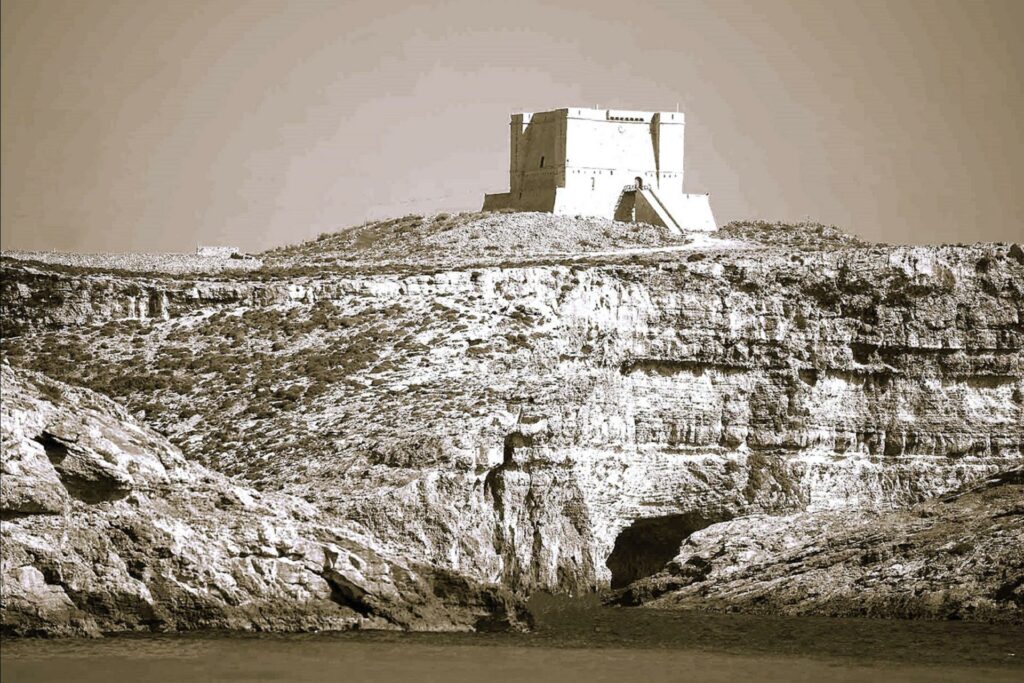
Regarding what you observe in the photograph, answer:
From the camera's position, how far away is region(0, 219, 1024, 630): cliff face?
3056 inches

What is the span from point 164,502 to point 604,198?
193 ft

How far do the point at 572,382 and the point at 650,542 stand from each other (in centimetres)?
560

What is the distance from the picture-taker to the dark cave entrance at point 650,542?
→ 8106 centimetres

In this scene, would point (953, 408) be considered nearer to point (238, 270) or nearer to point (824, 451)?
point (824, 451)

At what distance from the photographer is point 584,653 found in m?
62.8

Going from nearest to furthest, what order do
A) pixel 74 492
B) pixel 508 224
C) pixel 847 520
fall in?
1. pixel 74 492
2. pixel 847 520
3. pixel 508 224

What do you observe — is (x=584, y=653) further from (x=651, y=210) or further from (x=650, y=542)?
(x=651, y=210)

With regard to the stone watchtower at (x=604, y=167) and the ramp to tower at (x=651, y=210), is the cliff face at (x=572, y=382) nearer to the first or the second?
the ramp to tower at (x=651, y=210)

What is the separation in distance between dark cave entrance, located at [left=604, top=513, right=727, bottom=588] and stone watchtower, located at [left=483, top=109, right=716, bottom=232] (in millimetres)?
33542

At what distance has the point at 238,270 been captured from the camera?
96.2 metres

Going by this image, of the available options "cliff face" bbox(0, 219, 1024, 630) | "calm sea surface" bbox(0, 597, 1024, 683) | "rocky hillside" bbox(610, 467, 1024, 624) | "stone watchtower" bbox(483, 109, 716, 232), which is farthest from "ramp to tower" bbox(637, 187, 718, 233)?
"calm sea surface" bbox(0, 597, 1024, 683)

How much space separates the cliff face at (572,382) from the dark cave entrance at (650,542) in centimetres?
9

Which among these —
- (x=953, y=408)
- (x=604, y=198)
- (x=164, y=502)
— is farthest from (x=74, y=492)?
(x=604, y=198)

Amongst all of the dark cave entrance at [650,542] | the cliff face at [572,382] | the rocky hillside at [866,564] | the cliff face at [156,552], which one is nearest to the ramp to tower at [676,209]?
the cliff face at [572,382]
